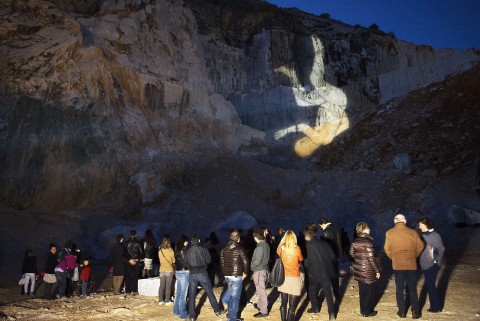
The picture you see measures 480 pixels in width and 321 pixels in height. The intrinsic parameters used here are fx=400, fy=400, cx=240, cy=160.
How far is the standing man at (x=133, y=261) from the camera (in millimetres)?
9805

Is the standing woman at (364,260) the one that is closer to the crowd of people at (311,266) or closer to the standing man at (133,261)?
the crowd of people at (311,266)

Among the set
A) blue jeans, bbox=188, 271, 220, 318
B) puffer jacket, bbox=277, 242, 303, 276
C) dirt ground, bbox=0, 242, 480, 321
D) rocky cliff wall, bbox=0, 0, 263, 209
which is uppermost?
rocky cliff wall, bbox=0, 0, 263, 209

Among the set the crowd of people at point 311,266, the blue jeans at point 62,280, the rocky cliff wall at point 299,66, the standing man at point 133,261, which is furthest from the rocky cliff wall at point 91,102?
the crowd of people at point 311,266

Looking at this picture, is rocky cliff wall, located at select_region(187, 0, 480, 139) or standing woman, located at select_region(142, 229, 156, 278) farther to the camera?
rocky cliff wall, located at select_region(187, 0, 480, 139)

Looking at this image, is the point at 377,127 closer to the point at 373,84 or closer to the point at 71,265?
the point at 373,84

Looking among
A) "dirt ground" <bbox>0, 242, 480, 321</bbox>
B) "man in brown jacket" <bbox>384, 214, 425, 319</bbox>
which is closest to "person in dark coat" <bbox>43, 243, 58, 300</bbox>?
"dirt ground" <bbox>0, 242, 480, 321</bbox>

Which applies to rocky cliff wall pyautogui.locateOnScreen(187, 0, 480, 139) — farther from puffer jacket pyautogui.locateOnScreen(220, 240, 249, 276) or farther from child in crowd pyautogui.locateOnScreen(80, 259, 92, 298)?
puffer jacket pyautogui.locateOnScreen(220, 240, 249, 276)

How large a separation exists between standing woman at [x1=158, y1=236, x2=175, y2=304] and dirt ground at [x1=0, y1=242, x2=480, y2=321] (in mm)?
290

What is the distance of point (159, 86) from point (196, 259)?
23.1 metres

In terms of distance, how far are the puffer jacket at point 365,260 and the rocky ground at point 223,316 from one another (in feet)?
2.97

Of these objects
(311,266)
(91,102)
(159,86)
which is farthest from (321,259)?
(159,86)

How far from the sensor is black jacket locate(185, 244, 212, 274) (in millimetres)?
6906

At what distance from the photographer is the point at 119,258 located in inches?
389

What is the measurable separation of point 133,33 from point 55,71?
661 centimetres
